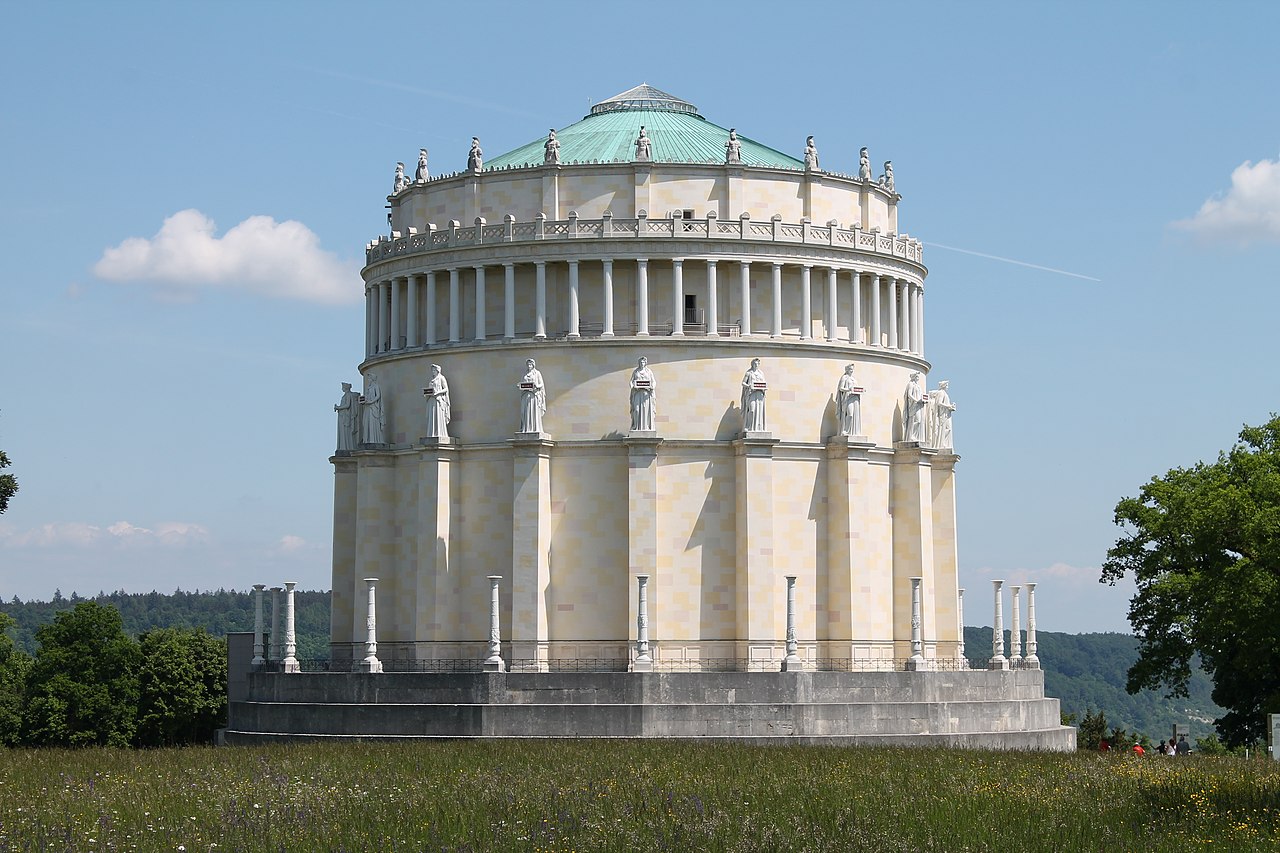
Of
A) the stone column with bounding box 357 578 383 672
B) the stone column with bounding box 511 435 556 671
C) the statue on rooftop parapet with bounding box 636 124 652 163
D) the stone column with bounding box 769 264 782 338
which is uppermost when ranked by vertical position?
the statue on rooftop parapet with bounding box 636 124 652 163

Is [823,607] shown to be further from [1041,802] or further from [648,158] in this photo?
[1041,802]

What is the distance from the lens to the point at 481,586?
6769 cm

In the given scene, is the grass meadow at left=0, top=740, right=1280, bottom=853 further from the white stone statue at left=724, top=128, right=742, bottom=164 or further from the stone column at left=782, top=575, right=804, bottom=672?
the white stone statue at left=724, top=128, right=742, bottom=164

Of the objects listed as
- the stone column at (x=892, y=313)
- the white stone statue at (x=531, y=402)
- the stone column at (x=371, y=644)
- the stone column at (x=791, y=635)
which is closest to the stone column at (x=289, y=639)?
the stone column at (x=371, y=644)

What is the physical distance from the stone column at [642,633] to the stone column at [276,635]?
15256 millimetres

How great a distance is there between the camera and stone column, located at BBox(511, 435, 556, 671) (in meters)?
65.7

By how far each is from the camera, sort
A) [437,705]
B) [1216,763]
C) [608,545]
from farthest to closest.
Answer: [608,545] < [437,705] < [1216,763]

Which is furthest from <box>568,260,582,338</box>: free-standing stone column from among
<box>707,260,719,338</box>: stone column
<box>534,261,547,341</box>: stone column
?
<box>707,260,719,338</box>: stone column

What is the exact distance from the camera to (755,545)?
219ft

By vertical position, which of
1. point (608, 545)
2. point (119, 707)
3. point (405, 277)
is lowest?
point (119, 707)

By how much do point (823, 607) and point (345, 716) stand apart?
18.4 metres

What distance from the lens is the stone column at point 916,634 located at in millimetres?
65938

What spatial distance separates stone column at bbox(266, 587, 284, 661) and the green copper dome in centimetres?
1940

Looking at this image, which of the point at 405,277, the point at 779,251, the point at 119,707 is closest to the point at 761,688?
the point at 779,251
